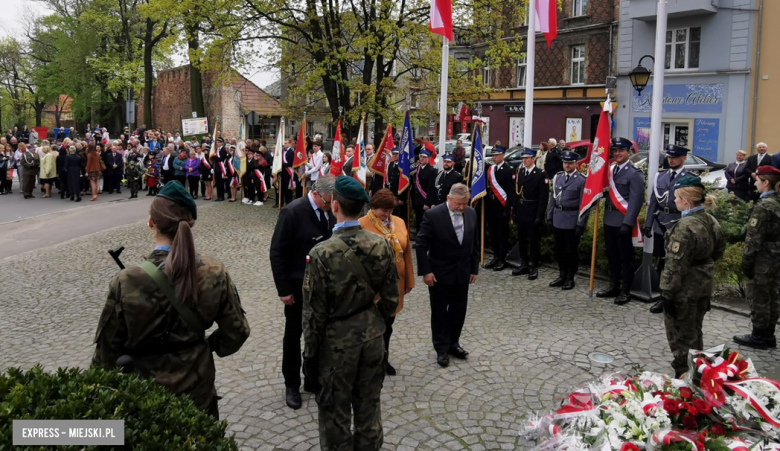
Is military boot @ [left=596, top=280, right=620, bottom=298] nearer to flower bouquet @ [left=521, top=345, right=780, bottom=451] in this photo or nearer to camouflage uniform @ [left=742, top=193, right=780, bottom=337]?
camouflage uniform @ [left=742, top=193, right=780, bottom=337]

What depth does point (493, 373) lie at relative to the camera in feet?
20.1

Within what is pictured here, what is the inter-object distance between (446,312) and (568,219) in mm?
3753

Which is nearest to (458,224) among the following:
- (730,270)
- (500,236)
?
(500,236)

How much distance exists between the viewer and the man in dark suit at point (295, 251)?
5289 mm

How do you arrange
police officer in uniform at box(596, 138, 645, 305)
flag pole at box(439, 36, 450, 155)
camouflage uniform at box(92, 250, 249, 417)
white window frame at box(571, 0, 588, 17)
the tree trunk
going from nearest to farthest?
1. camouflage uniform at box(92, 250, 249, 417)
2. police officer in uniform at box(596, 138, 645, 305)
3. flag pole at box(439, 36, 450, 155)
4. white window frame at box(571, 0, 588, 17)
5. the tree trunk

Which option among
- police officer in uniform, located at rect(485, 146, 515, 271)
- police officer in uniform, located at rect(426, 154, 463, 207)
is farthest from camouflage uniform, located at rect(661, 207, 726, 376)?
police officer in uniform, located at rect(426, 154, 463, 207)

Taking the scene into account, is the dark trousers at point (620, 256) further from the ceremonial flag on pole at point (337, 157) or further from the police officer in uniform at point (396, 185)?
the ceremonial flag on pole at point (337, 157)

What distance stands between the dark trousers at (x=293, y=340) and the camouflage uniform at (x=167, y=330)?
1915 mm

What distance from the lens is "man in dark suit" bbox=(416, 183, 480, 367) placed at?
636 centimetres

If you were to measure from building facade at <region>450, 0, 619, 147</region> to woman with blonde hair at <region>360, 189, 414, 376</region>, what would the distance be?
27157 mm

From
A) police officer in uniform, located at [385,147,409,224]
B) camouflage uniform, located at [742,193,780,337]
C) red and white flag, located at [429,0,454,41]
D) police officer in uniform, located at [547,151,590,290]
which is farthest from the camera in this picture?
police officer in uniform, located at [385,147,409,224]

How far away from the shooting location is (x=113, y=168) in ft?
71.4

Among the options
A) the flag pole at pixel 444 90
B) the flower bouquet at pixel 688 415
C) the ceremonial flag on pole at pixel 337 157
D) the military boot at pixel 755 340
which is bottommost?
the military boot at pixel 755 340

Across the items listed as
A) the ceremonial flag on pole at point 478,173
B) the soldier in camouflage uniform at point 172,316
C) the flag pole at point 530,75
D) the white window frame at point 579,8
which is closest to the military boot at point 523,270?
the ceremonial flag on pole at point 478,173
